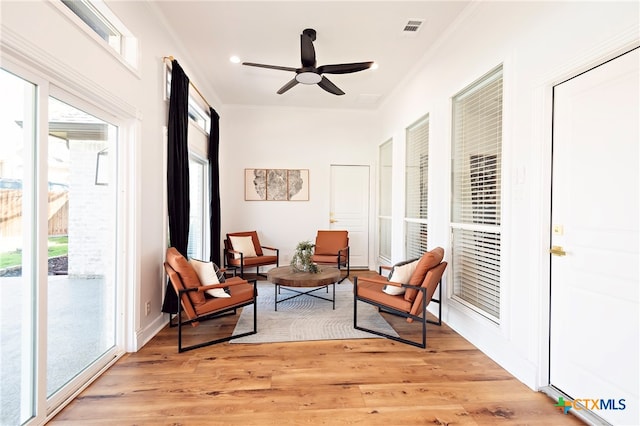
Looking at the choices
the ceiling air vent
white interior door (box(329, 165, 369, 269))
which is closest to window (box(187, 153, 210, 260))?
white interior door (box(329, 165, 369, 269))

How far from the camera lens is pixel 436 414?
1.78 m

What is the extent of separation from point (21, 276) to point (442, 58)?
159 inches

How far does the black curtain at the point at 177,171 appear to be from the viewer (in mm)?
2996

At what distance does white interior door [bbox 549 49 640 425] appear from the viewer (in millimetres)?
1537

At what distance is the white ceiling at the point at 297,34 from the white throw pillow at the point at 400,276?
2.46 meters

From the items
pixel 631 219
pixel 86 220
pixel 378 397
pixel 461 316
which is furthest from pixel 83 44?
pixel 461 316

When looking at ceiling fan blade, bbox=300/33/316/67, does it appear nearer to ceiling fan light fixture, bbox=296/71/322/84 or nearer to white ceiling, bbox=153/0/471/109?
ceiling fan light fixture, bbox=296/71/322/84

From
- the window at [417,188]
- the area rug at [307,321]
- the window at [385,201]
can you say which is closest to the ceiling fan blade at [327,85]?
the window at [417,188]

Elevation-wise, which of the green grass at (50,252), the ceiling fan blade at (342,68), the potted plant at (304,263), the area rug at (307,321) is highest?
the ceiling fan blade at (342,68)

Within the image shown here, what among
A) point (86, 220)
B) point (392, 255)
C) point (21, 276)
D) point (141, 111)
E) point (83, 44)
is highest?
point (83, 44)

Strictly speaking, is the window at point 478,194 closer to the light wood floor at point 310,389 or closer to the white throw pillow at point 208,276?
the light wood floor at point 310,389

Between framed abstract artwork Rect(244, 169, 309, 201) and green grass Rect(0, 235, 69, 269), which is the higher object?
framed abstract artwork Rect(244, 169, 309, 201)

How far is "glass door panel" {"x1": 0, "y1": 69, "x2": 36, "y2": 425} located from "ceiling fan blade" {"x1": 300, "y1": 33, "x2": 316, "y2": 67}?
2.07 meters

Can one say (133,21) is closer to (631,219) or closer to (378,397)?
(378,397)
